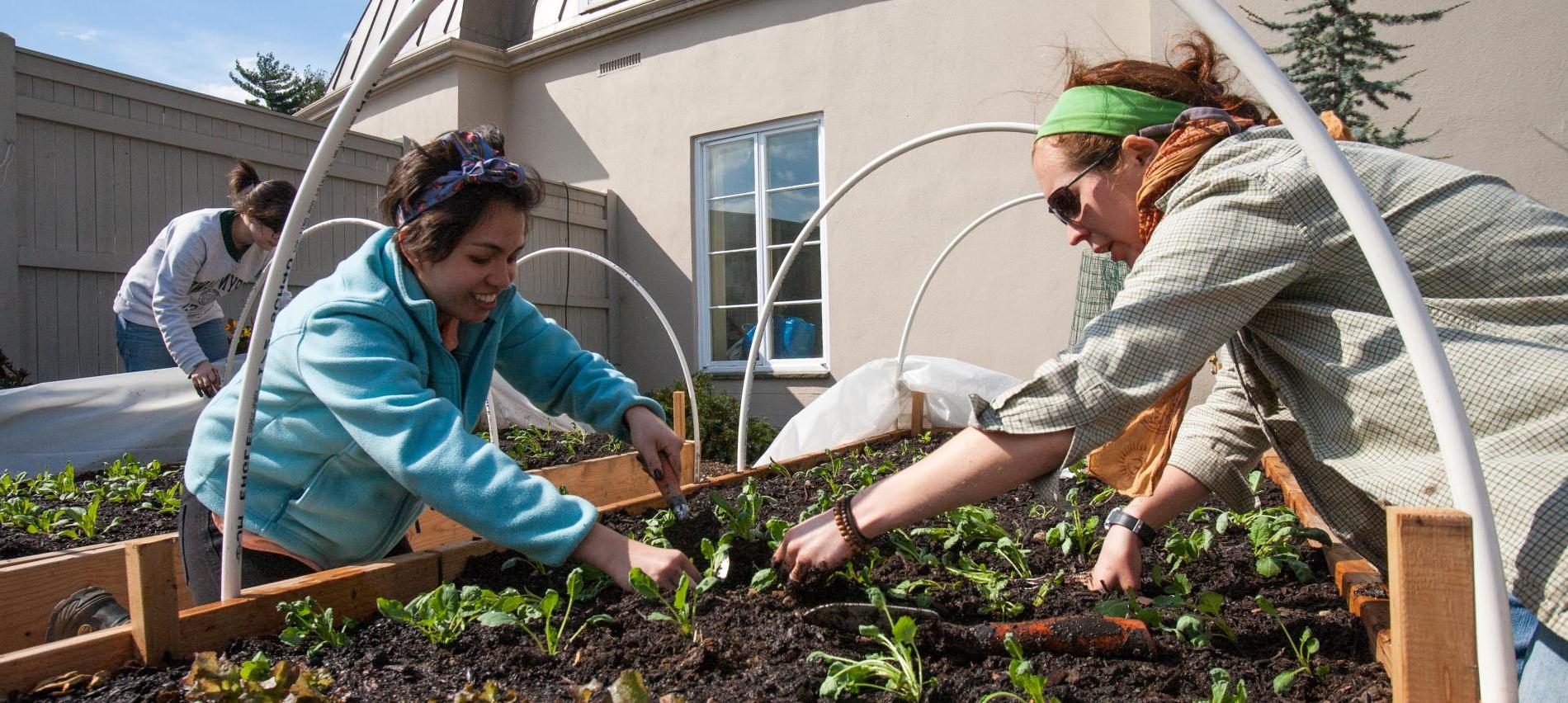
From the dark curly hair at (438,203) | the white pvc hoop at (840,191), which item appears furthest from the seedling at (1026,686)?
the white pvc hoop at (840,191)

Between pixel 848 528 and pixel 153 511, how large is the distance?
10.8ft

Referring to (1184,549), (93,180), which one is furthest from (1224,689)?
(93,180)

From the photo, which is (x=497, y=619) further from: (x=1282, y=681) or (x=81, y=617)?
(x=1282, y=681)

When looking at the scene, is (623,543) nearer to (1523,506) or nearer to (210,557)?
(210,557)

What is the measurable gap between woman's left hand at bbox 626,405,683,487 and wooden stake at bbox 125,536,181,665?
0.89 metres

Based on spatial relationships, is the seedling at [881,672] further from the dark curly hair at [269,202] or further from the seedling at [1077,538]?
the dark curly hair at [269,202]

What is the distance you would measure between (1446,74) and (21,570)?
20.4ft

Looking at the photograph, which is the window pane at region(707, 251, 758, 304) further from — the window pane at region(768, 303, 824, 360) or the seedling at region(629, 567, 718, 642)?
the seedling at region(629, 567, 718, 642)

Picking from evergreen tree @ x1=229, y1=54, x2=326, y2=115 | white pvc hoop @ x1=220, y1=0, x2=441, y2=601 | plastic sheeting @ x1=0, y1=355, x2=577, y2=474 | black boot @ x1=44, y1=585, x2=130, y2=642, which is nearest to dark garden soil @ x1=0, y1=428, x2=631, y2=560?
plastic sheeting @ x1=0, y1=355, x2=577, y2=474

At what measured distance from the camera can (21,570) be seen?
1775 mm

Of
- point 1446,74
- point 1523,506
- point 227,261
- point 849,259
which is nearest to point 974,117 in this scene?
point 849,259

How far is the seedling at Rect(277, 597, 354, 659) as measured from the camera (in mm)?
1445

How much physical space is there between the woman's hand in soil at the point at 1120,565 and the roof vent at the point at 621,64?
274 inches

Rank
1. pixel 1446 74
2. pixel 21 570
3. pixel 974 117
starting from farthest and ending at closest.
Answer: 1. pixel 974 117
2. pixel 1446 74
3. pixel 21 570
